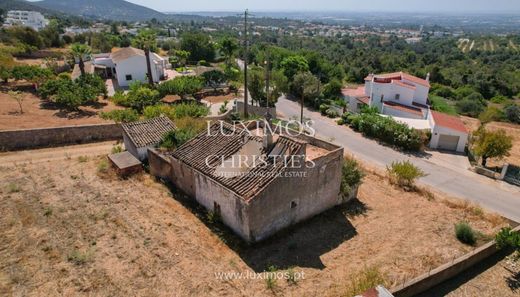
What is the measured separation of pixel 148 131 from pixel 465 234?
17.9 m

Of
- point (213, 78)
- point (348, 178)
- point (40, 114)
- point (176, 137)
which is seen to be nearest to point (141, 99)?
point (40, 114)

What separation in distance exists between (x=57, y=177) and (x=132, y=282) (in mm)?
10210

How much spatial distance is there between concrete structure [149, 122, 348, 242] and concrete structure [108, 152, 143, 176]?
2396 millimetres

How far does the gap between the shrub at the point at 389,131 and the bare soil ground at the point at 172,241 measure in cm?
826

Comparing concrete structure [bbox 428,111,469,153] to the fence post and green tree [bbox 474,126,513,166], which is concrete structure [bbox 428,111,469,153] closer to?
green tree [bbox 474,126,513,166]

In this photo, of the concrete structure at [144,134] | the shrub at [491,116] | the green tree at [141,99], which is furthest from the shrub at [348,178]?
the shrub at [491,116]

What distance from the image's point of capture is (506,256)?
14156mm

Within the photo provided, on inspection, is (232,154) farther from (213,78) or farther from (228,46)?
(228,46)

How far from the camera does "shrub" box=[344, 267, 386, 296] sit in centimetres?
1085

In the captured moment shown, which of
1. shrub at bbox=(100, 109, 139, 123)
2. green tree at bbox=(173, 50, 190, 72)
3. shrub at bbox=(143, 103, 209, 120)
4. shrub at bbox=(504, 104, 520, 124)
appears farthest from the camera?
green tree at bbox=(173, 50, 190, 72)

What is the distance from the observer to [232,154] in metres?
15.5

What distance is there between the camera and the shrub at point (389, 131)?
26.1 meters

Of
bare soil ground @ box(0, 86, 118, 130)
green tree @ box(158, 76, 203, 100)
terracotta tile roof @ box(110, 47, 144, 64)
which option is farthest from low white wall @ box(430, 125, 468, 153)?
terracotta tile roof @ box(110, 47, 144, 64)

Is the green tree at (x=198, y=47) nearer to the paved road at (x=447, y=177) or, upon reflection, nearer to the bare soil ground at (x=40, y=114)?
the bare soil ground at (x=40, y=114)
